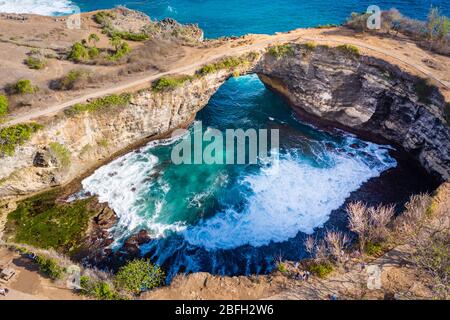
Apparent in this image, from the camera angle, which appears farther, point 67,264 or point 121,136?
point 121,136

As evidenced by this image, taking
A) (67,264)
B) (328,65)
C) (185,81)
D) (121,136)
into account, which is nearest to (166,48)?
(185,81)

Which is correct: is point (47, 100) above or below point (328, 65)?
below

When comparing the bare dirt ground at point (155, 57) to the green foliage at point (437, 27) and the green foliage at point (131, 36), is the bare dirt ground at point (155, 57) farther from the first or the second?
the green foliage at point (437, 27)

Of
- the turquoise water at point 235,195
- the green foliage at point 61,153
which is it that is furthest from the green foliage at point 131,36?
the green foliage at point 61,153

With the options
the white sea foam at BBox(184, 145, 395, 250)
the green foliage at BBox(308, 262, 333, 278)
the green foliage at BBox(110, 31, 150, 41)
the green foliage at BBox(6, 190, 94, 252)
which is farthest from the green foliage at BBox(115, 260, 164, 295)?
the green foliage at BBox(110, 31, 150, 41)

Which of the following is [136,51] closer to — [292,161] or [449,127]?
[292,161]

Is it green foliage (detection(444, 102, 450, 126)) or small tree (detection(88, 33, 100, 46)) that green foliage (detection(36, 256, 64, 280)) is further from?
green foliage (detection(444, 102, 450, 126))
